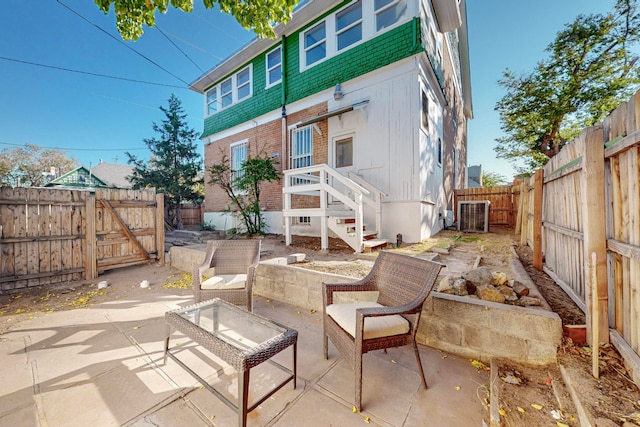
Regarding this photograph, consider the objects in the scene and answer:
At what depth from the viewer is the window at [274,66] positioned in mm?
9172

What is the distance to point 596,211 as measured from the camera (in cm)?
190

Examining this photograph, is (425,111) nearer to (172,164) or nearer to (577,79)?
(577,79)

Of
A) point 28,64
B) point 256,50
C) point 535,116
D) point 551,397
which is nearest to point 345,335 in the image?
point 551,397

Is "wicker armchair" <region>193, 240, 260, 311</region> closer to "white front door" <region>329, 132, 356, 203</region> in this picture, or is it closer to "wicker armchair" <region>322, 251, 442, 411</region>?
"wicker armchair" <region>322, 251, 442, 411</region>

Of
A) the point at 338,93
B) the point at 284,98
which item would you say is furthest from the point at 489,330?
the point at 284,98

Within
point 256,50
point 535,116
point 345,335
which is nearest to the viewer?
point 345,335

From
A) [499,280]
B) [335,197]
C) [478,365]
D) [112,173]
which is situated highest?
[112,173]

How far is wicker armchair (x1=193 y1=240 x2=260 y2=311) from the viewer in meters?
3.09

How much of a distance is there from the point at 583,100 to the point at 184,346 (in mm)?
18493

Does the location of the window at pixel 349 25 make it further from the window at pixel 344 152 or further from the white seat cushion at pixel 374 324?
the white seat cushion at pixel 374 324

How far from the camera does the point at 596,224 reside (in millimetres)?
1894

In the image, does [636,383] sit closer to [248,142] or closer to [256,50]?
[248,142]

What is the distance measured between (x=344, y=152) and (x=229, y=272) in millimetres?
5418

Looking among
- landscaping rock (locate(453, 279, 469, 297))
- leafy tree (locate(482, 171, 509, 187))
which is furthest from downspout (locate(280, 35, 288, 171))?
leafy tree (locate(482, 171, 509, 187))
